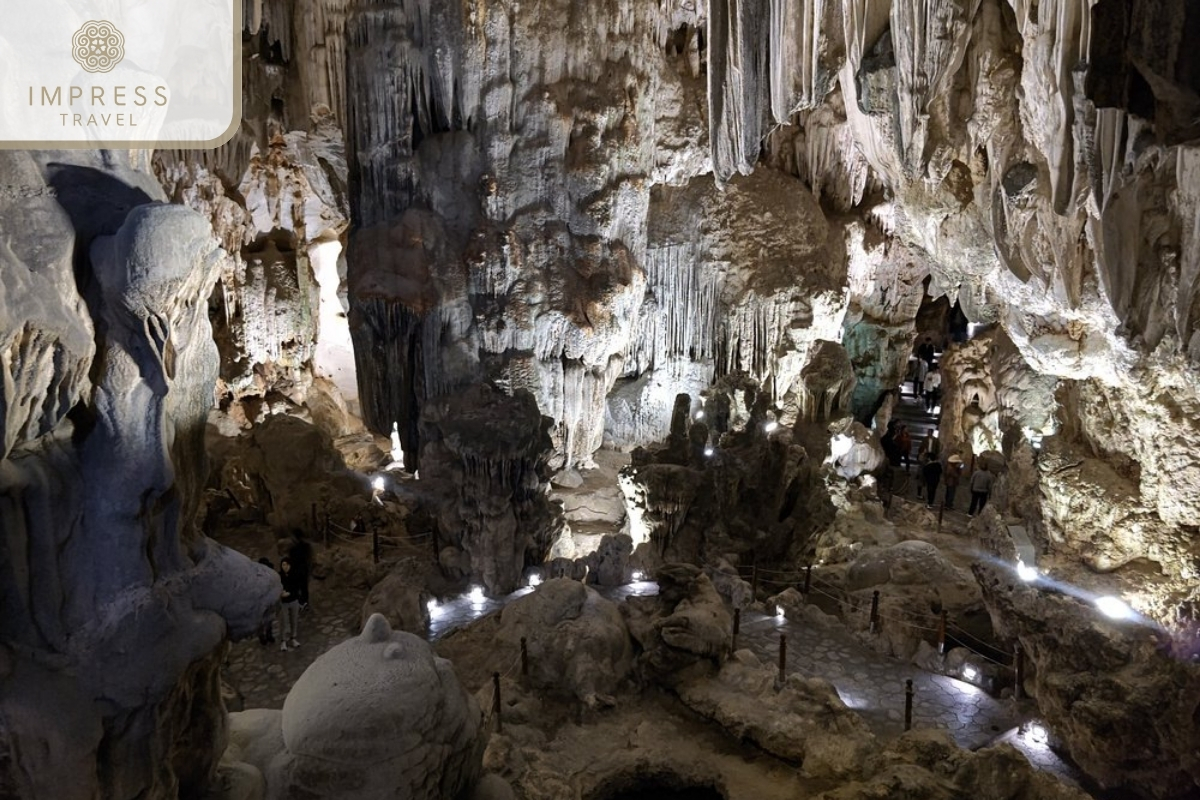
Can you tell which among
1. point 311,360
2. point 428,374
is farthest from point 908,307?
point 311,360

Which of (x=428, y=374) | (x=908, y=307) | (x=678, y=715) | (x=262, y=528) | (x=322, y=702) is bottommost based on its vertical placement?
(x=678, y=715)

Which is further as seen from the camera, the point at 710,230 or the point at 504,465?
the point at 710,230

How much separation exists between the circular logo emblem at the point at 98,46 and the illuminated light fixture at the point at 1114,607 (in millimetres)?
6133

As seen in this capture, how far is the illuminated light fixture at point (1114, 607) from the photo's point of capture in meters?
5.50

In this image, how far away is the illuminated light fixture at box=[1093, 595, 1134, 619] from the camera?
550 cm

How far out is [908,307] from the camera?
1454 centimetres

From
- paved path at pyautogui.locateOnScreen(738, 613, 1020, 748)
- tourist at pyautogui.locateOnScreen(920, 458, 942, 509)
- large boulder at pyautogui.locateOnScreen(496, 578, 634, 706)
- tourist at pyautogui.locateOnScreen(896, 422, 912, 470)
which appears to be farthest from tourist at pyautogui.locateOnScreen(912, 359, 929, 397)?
large boulder at pyautogui.locateOnScreen(496, 578, 634, 706)

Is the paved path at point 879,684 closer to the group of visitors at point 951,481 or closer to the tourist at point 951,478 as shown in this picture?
the group of visitors at point 951,481

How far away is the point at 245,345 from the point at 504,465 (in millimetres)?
6905

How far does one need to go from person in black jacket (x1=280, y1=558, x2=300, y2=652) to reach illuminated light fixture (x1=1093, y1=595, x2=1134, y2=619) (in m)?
6.04

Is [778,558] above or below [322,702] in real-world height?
below

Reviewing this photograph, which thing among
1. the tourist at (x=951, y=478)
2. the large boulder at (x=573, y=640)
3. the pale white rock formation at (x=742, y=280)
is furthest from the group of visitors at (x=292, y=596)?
the tourist at (x=951, y=478)

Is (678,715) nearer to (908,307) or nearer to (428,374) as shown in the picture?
(428,374)

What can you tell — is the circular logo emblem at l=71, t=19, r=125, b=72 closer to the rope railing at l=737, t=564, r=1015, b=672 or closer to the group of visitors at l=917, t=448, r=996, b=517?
the rope railing at l=737, t=564, r=1015, b=672
